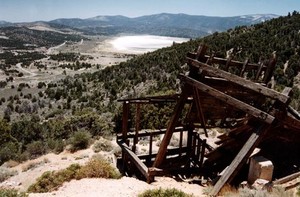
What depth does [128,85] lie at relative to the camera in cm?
4488

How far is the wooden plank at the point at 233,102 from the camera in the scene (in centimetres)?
765

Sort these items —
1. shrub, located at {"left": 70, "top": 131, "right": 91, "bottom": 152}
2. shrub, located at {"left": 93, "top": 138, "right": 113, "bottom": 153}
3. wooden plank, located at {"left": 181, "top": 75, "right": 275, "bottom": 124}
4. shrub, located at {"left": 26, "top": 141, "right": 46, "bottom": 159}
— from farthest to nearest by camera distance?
shrub, located at {"left": 26, "top": 141, "right": 46, "bottom": 159} < shrub, located at {"left": 70, "top": 131, "right": 91, "bottom": 152} < shrub, located at {"left": 93, "top": 138, "right": 113, "bottom": 153} < wooden plank, located at {"left": 181, "top": 75, "right": 275, "bottom": 124}

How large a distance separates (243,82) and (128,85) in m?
37.1

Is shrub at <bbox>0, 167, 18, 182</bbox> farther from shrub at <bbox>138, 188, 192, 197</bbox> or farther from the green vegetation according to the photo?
shrub at <bbox>138, 188, 192, 197</bbox>

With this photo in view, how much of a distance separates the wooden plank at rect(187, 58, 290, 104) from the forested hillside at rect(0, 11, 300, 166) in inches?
465

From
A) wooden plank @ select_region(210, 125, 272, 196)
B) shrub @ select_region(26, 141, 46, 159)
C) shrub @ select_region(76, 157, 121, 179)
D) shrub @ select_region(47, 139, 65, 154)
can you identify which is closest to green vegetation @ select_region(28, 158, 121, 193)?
shrub @ select_region(76, 157, 121, 179)

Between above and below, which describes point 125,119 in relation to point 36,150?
above

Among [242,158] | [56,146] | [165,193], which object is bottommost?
[56,146]

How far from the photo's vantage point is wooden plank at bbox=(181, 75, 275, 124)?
25.1 feet

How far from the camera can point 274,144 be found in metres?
9.57

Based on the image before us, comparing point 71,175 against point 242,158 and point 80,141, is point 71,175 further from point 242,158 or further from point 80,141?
point 80,141

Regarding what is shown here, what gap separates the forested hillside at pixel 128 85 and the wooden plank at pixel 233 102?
11.7m

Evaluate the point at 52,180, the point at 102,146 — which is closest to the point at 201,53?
the point at 52,180

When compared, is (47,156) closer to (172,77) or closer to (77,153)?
(77,153)
